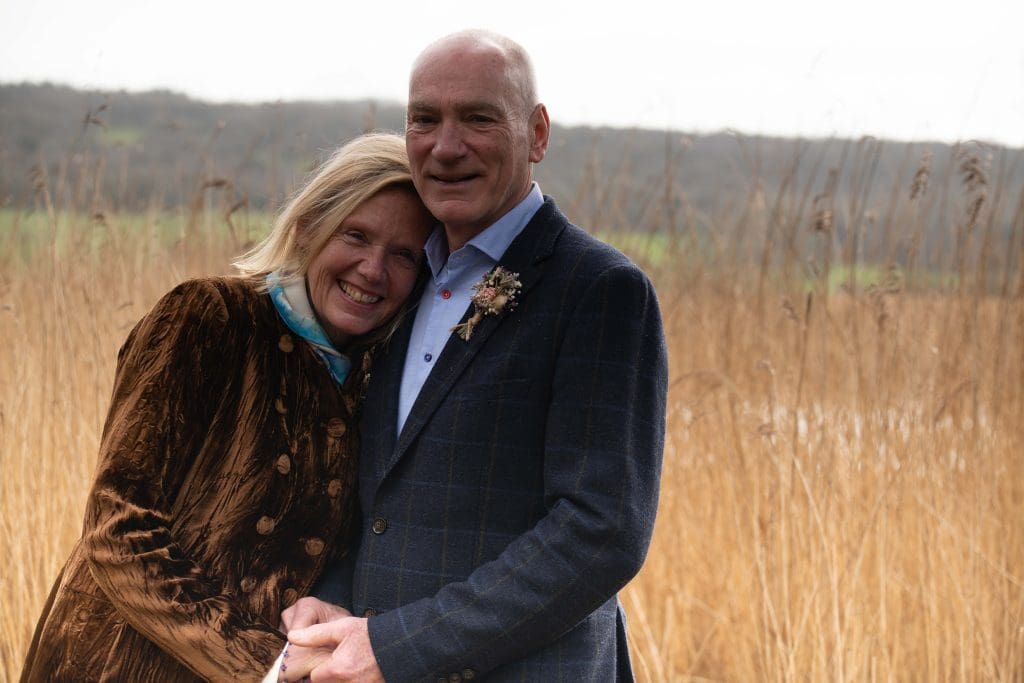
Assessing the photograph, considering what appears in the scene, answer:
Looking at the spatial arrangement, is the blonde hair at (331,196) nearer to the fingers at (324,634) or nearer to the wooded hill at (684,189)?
the wooded hill at (684,189)

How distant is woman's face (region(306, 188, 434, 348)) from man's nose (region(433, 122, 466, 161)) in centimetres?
20

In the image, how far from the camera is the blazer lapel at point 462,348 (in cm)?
166

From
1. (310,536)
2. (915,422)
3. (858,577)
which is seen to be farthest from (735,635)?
(310,536)

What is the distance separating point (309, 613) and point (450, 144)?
83 cm

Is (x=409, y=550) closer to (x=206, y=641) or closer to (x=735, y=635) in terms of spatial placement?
(x=206, y=641)

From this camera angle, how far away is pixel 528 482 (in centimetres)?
162

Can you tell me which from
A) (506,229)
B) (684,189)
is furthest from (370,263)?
(684,189)

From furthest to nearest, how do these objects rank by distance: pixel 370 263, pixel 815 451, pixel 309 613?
pixel 815 451 → pixel 370 263 → pixel 309 613

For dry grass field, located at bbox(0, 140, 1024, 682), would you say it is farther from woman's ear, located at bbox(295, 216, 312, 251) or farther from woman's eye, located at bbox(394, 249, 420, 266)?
woman's ear, located at bbox(295, 216, 312, 251)

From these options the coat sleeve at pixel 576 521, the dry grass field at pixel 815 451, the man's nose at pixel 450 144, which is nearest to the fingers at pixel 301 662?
the coat sleeve at pixel 576 521

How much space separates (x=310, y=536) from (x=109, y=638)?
0.39 metres

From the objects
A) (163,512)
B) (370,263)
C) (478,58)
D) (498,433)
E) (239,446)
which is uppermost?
(478,58)

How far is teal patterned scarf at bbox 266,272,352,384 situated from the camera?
1857mm

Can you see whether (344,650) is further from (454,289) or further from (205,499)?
(454,289)
